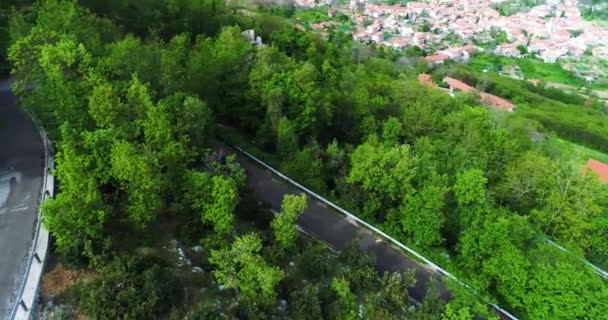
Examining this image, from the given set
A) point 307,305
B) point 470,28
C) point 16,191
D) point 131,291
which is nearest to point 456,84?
point 470,28

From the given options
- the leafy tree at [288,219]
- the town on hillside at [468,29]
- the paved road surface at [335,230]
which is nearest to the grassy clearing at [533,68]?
the town on hillside at [468,29]

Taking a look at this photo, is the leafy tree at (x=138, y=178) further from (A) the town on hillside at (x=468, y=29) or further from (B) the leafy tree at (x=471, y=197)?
(A) the town on hillside at (x=468, y=29)

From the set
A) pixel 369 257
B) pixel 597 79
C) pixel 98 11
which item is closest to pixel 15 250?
pixel 369 257

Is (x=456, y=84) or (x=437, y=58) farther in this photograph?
(x=437, y=58)

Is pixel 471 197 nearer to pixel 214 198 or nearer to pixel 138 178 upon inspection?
pixel 214 198

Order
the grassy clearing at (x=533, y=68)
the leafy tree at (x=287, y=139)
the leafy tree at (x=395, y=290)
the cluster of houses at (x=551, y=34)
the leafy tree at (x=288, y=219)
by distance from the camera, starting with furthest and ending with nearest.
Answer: the cluster of houses at (x=551, y=34)
the grassy clearing at (x=533, y=68)
the leafy tree at (x=287, y=139)
the leafy tree at (x=288, y=219)
the leafy tree at (x=395, y=290)

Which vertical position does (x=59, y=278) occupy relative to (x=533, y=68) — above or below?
above

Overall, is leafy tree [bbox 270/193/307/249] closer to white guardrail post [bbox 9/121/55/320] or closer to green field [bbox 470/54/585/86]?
white guardrail post [bbox 9/121/55/320]
